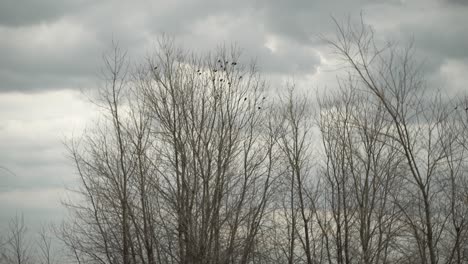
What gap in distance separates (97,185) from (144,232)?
92.0 inches

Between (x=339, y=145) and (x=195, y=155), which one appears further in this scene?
(x=339, y=145)

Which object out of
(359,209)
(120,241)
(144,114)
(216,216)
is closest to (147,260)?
(120,241)

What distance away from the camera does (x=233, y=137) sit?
13.2 m

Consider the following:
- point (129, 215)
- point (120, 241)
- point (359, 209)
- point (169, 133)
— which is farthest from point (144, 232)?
point (359, 209)

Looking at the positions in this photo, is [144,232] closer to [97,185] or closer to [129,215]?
[129,215]

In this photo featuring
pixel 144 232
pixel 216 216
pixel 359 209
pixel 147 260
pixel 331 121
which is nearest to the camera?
pixel 216 216

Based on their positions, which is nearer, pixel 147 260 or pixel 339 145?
pixel 147 260

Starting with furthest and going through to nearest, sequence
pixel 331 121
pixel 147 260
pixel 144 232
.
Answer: pixel 331 121
pixel 147 260
pixel 144 232

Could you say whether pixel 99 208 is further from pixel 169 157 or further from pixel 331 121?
pixel 331 121

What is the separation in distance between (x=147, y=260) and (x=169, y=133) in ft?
12.8

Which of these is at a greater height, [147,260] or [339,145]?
[339,145]

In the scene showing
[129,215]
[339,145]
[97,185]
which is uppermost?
[339,145]

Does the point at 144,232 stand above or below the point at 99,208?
below

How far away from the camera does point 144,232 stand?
13.4m
